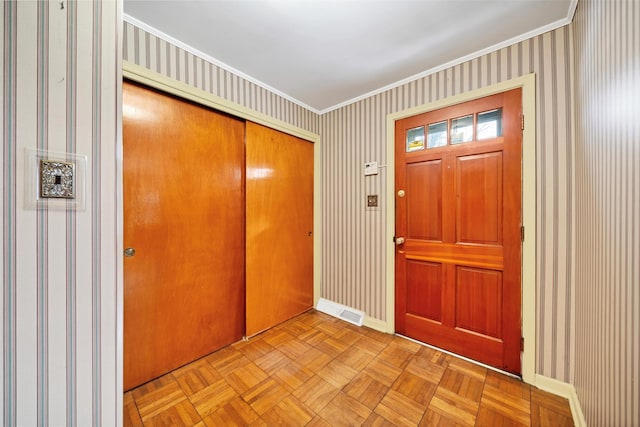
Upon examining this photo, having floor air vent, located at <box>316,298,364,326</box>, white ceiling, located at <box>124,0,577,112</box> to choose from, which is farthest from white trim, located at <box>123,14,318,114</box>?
floor air vent, located at <box>316,298,364,326</box>

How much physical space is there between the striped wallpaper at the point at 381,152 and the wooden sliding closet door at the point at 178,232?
324mm

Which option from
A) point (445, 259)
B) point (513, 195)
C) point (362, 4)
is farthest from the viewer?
point (445, 259)

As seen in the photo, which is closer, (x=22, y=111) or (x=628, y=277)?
(x=22, y=111)

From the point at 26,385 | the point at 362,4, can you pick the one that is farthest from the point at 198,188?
the point at 362,4

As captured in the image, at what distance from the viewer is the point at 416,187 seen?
2.05m

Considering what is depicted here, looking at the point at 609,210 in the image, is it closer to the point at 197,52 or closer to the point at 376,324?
the point at 376,324

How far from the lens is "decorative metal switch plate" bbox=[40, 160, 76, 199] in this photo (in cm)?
61

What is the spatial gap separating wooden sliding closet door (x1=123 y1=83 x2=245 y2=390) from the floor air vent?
3.15 feet

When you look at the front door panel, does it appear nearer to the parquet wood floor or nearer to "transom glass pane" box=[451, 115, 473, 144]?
"transom glass pane" box=[451, 115, 473, 144]

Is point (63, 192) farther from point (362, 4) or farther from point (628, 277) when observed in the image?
point (628, 277)

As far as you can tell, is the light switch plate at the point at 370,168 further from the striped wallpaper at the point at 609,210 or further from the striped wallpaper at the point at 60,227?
the striped wallpaper at the point at 60,227

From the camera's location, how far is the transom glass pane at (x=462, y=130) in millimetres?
1791

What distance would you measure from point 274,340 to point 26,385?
5.56 feet

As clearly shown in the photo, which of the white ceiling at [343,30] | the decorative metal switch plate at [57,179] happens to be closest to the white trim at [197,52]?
the white ceiling at [343,30]
